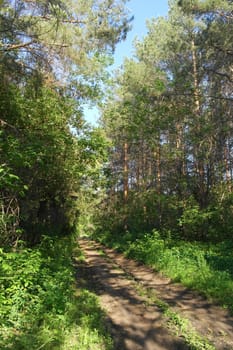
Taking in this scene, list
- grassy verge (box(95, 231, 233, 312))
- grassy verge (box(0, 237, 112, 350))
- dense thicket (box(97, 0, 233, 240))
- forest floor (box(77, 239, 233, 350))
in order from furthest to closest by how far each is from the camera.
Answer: dense thicket (box(97, 0, 233, 240)) → grassy verge (box(95, 231, 233, 312)) → forest floor (box(77, 239, 233, 350)) → grassy verge (box(0, 237, 112, 350))

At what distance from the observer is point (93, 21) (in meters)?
10.6

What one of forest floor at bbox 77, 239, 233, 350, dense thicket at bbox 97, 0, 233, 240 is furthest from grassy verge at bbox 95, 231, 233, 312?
dense thicket at bbox 97, 0, 233, 240

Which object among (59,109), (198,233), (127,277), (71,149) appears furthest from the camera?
(198,233)

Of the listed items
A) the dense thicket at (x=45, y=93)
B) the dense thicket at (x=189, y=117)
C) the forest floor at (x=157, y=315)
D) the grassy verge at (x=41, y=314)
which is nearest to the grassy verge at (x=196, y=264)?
the forest floor at (x=157, y=315)

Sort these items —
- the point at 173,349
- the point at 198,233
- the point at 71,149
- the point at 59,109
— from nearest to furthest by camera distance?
1. the point at 173,349
2. the point at 59,109
3. the point at 71,149
4. the point at 198,233

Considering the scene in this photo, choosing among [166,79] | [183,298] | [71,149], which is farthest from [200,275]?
[166,79]

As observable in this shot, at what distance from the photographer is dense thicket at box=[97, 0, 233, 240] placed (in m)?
13.3

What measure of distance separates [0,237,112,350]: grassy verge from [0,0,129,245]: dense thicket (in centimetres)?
139

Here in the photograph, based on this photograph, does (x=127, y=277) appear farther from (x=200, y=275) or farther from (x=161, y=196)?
(x=161, y=196)

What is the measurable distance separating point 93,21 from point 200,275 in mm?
9258

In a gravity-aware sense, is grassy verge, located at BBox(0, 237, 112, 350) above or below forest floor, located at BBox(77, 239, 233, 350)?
above

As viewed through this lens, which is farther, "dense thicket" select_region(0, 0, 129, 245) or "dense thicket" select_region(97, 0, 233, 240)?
"dense thicket" select_region(97, 0, 233, 240)

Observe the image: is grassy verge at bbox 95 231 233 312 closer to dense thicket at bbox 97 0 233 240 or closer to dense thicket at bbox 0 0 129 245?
dense thicket at bbox 97 0 233 240

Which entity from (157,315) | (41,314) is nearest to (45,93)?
(41,314)
